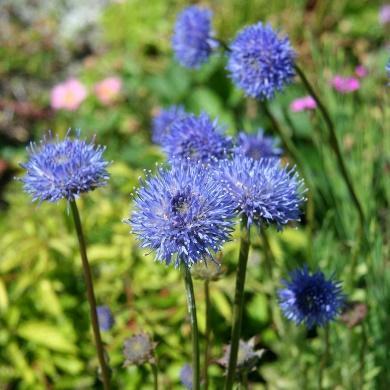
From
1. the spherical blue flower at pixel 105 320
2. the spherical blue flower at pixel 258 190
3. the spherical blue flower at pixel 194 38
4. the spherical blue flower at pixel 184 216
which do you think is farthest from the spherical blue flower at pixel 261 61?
the spherical blue flower at pixel 105 320

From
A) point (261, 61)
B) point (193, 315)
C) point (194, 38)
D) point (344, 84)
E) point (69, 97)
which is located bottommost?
point (193, 315)

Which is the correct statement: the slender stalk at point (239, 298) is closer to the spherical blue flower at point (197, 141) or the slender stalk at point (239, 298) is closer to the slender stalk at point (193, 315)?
the slender stalk at point (193, 315)

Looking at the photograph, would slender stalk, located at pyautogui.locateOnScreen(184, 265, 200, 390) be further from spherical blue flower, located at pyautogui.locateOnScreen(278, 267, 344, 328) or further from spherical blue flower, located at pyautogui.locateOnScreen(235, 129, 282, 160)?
spherical blue flower, located at pyautogui.locateOnScreen(235, 129, 282, 160)

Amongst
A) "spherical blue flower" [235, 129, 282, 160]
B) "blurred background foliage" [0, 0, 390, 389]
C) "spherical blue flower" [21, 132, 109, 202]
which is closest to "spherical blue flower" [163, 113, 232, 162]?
"spherical blue flower" [235, 129, 282, 160]

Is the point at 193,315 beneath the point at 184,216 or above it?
beneath

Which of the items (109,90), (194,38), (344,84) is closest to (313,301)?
(194,38)

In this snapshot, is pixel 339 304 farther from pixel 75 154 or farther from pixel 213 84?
pixel 213 84

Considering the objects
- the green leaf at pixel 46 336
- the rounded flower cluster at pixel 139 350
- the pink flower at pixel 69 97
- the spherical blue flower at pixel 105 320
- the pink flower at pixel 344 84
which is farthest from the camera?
the pink flower at pixel 69 97

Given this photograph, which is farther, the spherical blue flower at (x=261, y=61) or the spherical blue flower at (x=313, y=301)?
the spherical blue flower at (x=261, y=61)

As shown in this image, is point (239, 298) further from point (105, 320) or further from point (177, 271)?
point (177, 271)
